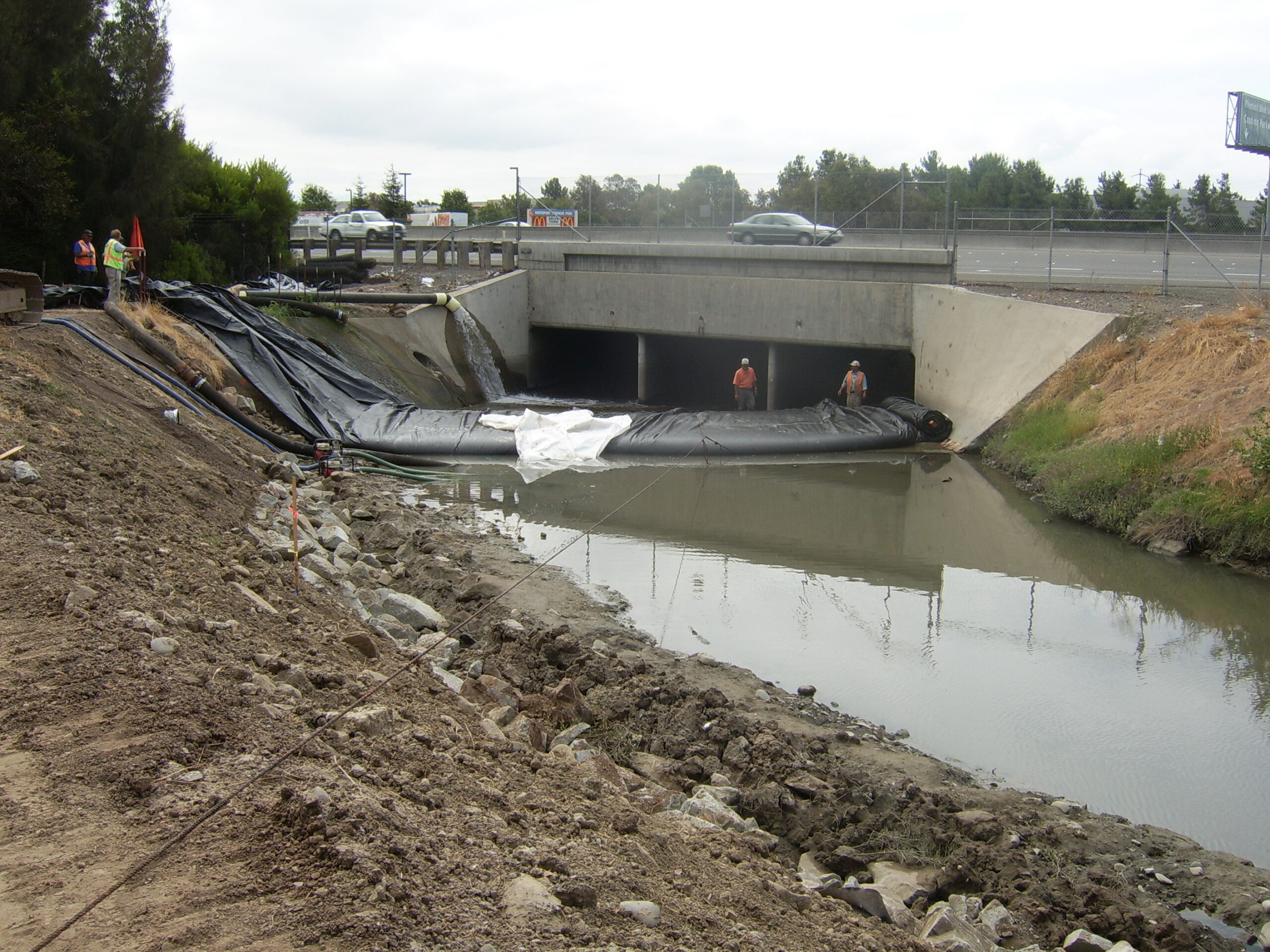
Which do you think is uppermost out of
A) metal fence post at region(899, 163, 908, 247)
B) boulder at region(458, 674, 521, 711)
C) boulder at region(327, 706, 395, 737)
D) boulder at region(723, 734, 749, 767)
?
metal fence post at region(899, 163, 908, 247)

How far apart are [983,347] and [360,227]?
2483cm

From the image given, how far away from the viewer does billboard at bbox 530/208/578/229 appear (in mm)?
31498

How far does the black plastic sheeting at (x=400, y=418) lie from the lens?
50.6ft

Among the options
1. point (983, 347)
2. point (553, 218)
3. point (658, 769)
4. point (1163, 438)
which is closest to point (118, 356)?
point (658, 769)

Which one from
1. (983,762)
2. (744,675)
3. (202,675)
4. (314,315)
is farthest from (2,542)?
(314,315)

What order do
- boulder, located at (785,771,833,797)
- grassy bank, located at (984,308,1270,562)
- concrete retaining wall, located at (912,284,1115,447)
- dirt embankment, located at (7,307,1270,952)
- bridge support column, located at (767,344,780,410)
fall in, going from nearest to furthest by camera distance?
1. dirt embankment, located at (7,307,1270,952)
2. boulder, located at (785,771,833,797)
3. grassy bank, located at (984,308,1270,562)
4. concrete retaining wall, located at (912,284,1115,447)
5. bridge support column, located at (767,344,780,410)

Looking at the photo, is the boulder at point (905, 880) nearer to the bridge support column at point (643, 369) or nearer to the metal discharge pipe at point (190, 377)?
the metal discharge pipe at point (190, 377)

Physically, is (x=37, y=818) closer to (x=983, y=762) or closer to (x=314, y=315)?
(x=983, y=762)

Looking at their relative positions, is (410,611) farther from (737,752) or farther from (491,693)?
(737,752)

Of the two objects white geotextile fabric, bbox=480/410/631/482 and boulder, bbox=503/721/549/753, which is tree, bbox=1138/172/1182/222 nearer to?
white geotextile fabric, bbox=480/410/631/482

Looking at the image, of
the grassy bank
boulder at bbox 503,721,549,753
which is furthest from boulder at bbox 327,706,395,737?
the grassy bank

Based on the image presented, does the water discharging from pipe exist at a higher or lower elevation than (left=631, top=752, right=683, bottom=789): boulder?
higher

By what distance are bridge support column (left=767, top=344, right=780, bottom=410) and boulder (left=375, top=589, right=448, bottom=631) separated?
15.2 meters

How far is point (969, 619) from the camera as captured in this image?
924cm
